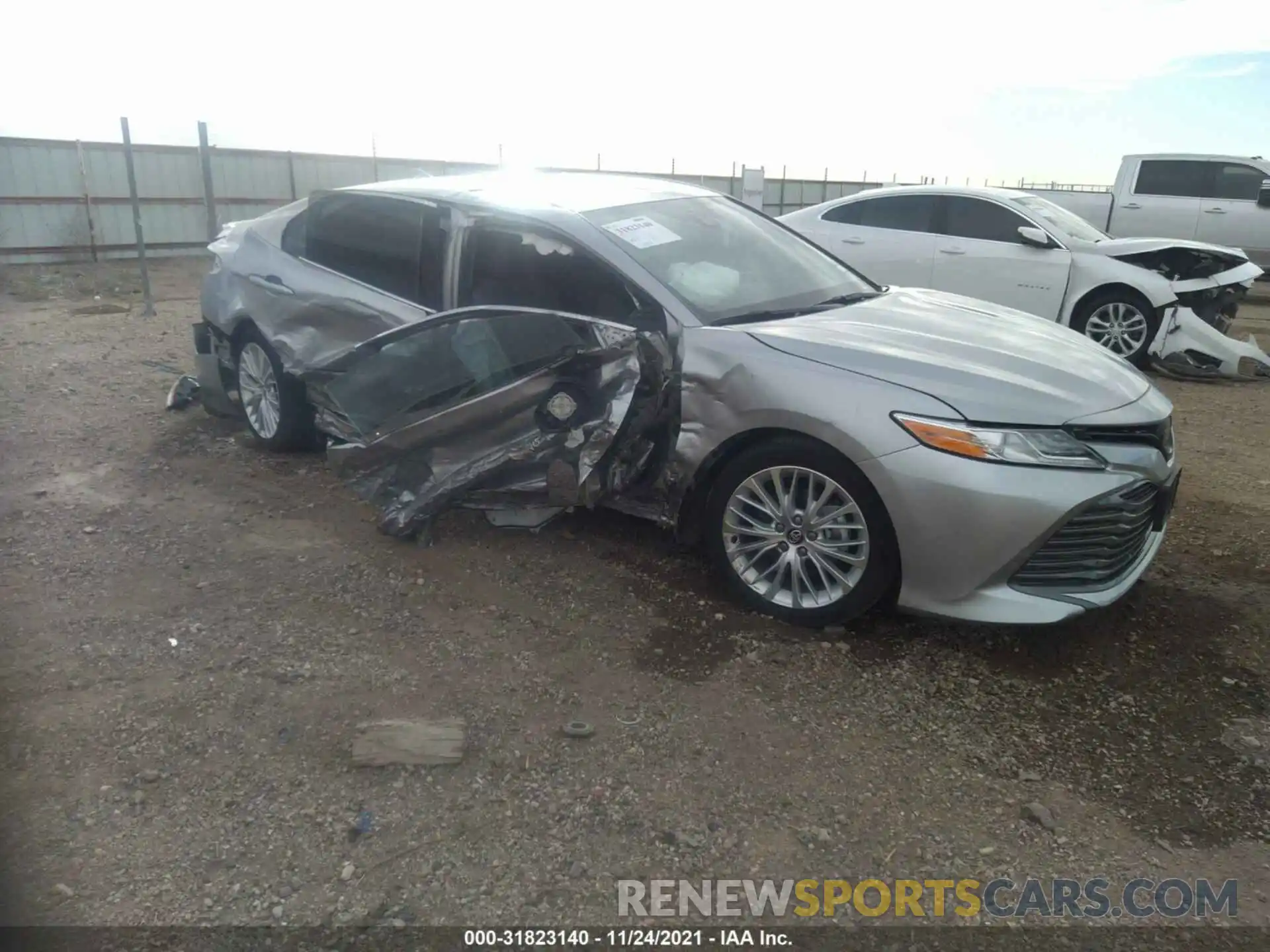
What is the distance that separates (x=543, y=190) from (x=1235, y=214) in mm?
11600

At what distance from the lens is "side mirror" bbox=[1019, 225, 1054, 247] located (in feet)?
26.7

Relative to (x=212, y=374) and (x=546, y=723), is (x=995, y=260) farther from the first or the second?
(x=546, y=723)

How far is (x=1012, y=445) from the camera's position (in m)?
2.97

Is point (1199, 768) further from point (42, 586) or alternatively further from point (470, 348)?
point (42, 586)

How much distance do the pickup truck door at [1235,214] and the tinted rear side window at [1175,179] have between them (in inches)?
3.5

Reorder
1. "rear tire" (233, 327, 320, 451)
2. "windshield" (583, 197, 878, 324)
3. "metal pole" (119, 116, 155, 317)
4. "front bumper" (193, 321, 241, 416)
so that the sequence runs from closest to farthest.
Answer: "windshield" (583, 197, 878, 324) → "rear tire" (233, 327, 320, 451) → "front bumper" (193, 321, 241, 416) → "metal pole" (119, 116, 155, 317)

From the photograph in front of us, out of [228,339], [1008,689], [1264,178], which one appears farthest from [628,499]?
[1264,178]

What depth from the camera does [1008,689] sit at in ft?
10.2

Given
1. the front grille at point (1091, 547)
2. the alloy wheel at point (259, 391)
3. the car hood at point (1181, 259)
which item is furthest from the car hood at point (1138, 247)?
the alloy wheel at point (259, 391)

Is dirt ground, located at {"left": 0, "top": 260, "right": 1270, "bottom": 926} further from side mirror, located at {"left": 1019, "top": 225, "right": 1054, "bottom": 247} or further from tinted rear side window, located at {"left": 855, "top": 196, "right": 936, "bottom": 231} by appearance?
tinted rear side window, located at {"left": 855, "top": 196, "right": 936, "bottom": 231}

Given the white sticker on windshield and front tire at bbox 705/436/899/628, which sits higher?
the white sticker on windshield

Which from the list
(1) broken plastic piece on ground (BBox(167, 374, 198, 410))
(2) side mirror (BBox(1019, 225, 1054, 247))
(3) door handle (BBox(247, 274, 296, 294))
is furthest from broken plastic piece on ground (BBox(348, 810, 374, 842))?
(2) side mirror (BBox(1019, 225, 1054, 247))

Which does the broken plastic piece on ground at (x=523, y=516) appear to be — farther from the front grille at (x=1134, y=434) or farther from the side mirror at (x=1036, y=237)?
the side mirror at (x=1036, y=237)

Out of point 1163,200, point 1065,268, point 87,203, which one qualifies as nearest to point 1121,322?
point 1065,268
